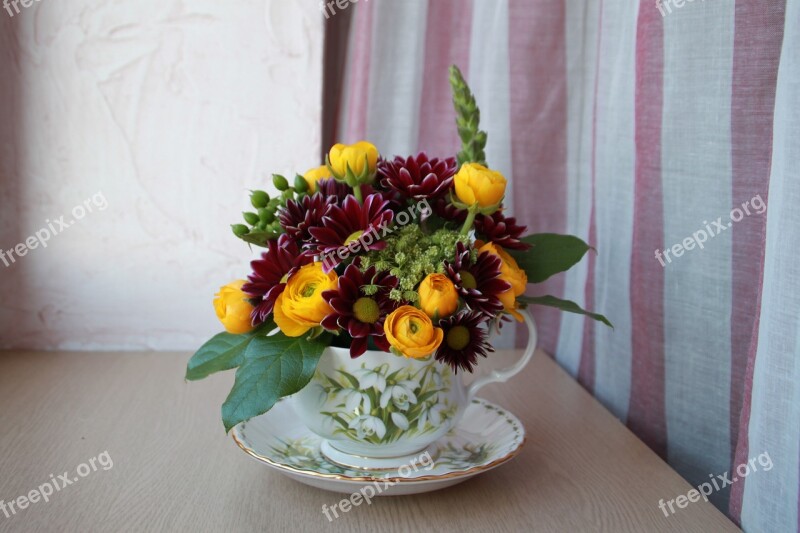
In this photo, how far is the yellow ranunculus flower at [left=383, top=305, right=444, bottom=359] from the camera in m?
0.58

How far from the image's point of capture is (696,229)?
0.78 m

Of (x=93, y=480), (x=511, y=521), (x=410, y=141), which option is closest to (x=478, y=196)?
(x=511, y=521)

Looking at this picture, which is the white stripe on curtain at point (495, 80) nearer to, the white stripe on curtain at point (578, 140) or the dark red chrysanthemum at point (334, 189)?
the white stripe on curtain at point (578, 140)

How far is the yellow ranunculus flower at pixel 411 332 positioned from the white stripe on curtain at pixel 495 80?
592 mm

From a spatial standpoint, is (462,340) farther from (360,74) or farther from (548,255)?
(360,74)

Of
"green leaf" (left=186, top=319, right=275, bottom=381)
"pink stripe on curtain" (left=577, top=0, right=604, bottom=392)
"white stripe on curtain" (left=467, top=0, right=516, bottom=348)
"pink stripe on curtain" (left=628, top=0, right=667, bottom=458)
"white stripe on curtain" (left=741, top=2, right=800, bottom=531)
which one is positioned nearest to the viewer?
"white stripe on curtain" (left=741, top=2, right=800, bottom=531)

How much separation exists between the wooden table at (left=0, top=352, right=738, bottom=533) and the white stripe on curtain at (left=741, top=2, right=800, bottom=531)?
0.05 m

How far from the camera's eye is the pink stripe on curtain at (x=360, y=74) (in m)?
1.16

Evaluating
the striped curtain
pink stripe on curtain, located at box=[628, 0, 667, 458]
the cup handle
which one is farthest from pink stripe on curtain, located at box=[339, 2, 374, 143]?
the cup handle

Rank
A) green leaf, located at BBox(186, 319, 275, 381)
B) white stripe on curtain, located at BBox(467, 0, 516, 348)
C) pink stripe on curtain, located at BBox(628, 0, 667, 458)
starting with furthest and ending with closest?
white stripe on curtain, located at BBox(467, 0, 516, 348) → pink stripe on curtain, located at BBox(628, 0, 667, 458) → green leaf, located at BBox(186, 319, 275, 381)

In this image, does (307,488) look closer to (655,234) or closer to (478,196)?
(478,196)

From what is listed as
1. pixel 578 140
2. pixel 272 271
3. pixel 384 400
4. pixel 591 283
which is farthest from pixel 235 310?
pixel 578 140

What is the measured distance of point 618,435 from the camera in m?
0.82

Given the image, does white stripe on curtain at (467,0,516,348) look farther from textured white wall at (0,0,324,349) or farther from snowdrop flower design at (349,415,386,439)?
snowdrop flower design at (349,415,386,439)
